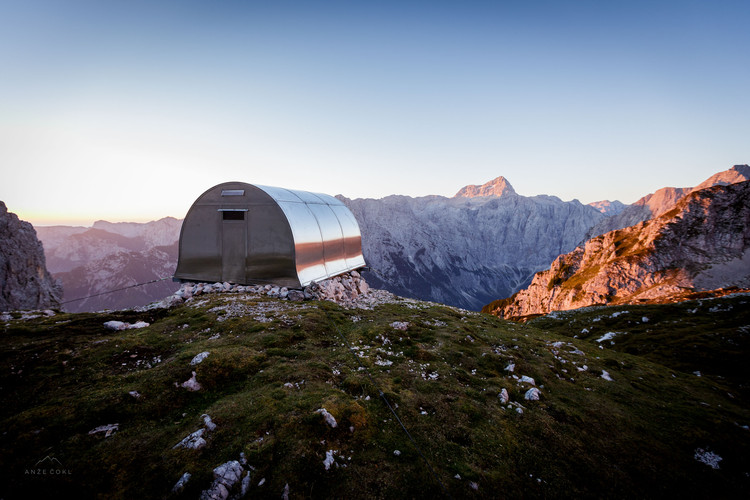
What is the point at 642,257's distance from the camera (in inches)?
3664

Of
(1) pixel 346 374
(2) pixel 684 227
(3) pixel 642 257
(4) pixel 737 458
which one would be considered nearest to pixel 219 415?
(1) pixel 346 374

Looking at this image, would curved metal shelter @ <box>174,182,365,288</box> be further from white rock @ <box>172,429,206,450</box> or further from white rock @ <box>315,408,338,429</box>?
white rock @ <box>172,429,206,450</box>

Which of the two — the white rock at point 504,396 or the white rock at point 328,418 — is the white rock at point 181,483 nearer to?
the white rock at point 328,418

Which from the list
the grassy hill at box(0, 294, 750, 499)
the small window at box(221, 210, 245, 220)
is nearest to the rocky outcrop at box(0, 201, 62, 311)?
the small window at box(221, 210, 245, 220)

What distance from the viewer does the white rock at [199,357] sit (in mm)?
10953

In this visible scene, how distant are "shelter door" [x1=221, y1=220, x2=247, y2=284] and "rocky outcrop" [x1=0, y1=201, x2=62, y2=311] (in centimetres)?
8472

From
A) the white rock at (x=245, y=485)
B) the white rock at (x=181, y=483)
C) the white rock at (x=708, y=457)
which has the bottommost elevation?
the white rock at (x=708, y=457)

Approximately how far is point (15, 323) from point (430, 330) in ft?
78.2

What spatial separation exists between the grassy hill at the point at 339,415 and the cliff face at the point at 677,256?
283 ft

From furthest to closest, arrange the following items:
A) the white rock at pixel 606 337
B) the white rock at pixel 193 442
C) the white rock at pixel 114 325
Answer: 1. the white rock at pixel 606 337
2. the white rock at pixel 114 325
3. the white rock at pixel 193 442

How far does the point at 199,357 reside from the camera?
1119 cm

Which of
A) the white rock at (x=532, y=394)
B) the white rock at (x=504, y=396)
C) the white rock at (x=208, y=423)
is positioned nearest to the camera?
the white rock at (x=208, y=423)

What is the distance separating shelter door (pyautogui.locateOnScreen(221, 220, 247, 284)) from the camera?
25.6m

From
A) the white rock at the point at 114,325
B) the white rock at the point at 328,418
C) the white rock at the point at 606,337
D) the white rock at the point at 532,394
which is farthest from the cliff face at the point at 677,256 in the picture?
the white rock at the point at 114,325
